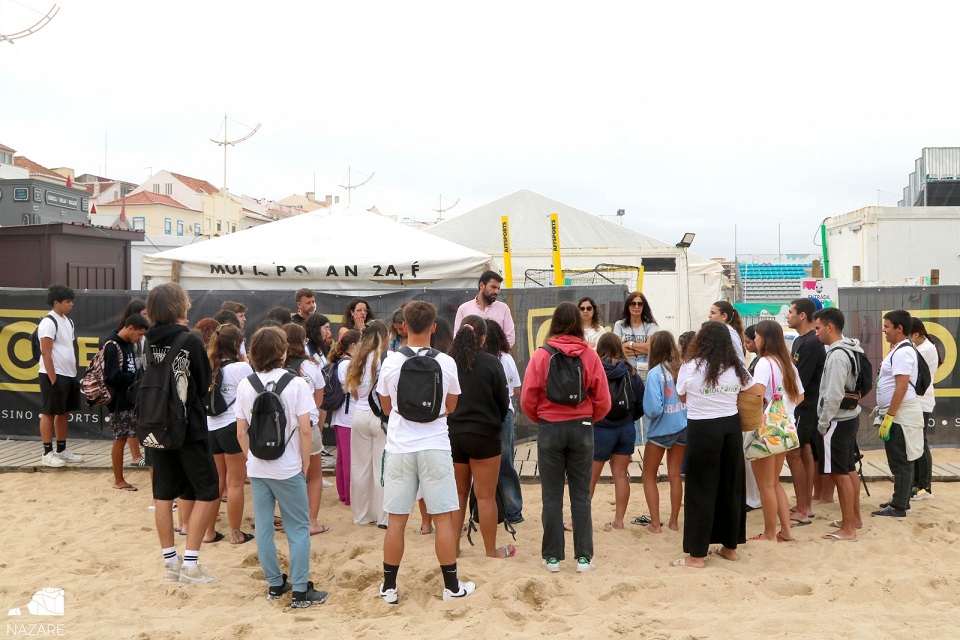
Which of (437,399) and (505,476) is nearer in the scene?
(437,399)

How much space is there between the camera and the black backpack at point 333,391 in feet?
20.6

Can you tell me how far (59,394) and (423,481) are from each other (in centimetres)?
537

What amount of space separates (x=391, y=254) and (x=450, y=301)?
4.29 ft

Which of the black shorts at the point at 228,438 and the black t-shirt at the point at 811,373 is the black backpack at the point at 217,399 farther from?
the black t-shirt at the point at 811,373

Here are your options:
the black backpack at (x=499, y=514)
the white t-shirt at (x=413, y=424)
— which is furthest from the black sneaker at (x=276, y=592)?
the black backpack at (x=499, y=514)

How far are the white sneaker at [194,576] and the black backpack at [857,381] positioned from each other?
15.4ft

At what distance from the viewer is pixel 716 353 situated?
5.06 meters

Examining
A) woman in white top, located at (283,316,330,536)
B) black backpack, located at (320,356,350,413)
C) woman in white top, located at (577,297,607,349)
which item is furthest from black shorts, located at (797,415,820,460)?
woman in white top, located at (283,316,330,536)

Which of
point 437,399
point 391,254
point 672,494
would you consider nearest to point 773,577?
point 672,494

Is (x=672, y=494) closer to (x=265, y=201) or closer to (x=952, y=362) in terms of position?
(x=952, y=362)

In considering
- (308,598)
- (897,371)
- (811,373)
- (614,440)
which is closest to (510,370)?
(614,440)

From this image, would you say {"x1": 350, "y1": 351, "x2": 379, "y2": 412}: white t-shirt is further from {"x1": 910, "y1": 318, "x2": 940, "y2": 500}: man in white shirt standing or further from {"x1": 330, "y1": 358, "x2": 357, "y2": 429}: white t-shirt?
{"x1": 910, "y1": 318, "x2": 940, "y2": 500}: man in white shirt standing

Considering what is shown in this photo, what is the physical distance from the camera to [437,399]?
4.40 metres

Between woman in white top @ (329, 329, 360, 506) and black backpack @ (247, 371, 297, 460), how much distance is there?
1.42 meters
